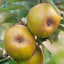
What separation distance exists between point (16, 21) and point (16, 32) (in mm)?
212

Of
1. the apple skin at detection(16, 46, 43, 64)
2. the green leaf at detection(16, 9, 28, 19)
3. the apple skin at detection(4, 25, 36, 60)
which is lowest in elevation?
the apple skin at detection(16, 46, 43, 64)

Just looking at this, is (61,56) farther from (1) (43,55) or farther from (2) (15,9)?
(2) (15,9)

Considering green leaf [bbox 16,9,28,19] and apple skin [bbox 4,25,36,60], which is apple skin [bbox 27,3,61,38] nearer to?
apple skin [bbox 4,25,36,60]

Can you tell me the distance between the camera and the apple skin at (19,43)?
0.99 meters

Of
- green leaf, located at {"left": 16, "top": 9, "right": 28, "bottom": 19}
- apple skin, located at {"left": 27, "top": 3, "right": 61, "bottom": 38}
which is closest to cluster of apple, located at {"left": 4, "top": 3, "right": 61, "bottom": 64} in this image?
apple skin, located at {"left": 27, "top": 3, "right": 61, "bottom": 38}

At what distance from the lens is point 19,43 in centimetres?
100

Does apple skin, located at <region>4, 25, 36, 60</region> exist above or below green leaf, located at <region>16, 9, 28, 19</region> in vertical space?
below

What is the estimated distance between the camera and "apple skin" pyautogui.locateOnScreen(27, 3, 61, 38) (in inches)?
38.3

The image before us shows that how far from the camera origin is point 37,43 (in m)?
1.12

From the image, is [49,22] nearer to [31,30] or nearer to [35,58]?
[31,30]

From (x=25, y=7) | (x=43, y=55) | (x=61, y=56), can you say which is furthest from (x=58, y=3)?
(x=61, y=56)

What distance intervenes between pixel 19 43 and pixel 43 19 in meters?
0.15

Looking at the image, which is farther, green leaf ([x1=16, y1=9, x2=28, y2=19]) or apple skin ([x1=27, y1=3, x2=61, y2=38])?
green leaf ([x1=16, y1=9, x2=28, y2=19])

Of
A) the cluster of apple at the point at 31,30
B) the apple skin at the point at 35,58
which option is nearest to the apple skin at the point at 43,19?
the cluster of apple at the point at 31,30
